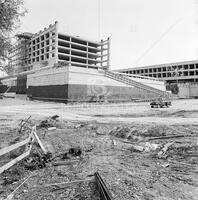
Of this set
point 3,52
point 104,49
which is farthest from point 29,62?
point 3,52

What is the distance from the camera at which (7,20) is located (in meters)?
10.4

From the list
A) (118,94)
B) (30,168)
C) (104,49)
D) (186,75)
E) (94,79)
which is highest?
(104,49)

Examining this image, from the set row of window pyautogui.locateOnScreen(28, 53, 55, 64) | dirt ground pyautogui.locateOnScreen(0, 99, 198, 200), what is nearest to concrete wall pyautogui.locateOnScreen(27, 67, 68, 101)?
row of window pyautogui.locateOnScreen(28, 53, 55, 64)

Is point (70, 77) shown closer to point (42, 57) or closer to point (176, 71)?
point (42, 57)

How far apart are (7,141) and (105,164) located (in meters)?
6.11

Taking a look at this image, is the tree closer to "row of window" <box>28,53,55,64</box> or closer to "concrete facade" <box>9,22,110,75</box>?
"concrete facade" <box>9,22,110,75</box>

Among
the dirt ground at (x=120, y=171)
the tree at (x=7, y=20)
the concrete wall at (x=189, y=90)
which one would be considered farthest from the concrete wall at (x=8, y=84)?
the concrete wall at (x=189, y=90)

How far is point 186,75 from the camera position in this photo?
90.1m

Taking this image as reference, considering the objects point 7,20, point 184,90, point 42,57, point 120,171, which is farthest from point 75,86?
point 184,90

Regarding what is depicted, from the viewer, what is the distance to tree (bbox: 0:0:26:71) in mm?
10017

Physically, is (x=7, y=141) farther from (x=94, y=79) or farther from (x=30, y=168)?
(x=94, y=79)

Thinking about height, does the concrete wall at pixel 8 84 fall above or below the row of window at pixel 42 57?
below

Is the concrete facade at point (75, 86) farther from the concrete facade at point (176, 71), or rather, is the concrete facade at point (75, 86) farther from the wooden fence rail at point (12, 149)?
the concrete facade at point (176, 71)

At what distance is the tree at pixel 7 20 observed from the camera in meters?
10.0
